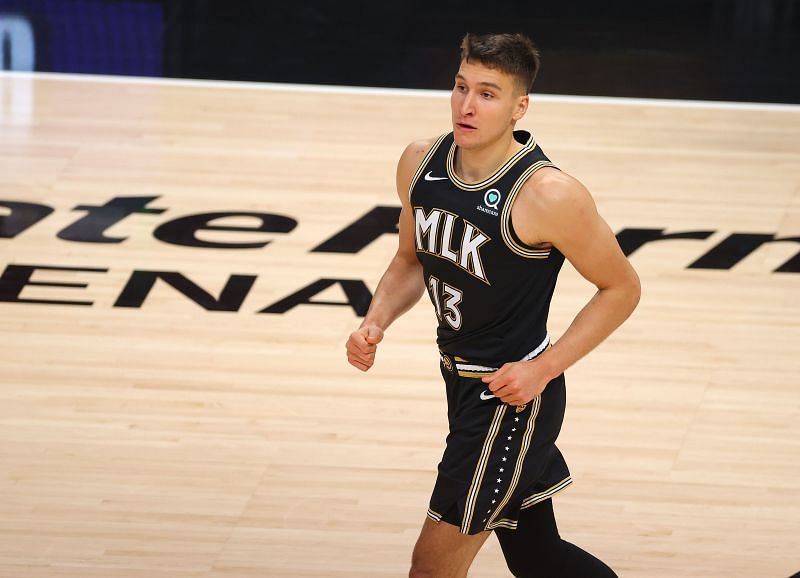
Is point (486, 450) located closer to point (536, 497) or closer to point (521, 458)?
point (521, 458)

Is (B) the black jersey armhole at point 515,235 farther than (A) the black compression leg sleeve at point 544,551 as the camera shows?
No

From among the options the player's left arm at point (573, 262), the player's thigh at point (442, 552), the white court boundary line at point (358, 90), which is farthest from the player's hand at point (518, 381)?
the white court boundary line at point (358, 90)

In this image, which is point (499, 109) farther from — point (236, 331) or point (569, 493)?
point (236, 331)

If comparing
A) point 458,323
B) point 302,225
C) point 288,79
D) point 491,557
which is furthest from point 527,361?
point 288,79

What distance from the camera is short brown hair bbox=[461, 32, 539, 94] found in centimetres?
271

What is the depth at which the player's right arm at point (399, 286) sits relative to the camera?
291 centimetres

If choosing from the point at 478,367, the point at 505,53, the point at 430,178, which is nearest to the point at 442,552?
the point at 478,367

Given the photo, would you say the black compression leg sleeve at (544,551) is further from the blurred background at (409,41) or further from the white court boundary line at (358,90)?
the blurred background at (409,41)

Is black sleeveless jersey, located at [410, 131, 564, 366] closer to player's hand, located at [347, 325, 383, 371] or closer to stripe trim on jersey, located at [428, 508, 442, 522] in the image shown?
player's hand, located at [347, 325, 383, 371]

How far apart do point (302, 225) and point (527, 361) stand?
3.50 meters

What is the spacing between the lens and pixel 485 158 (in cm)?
282

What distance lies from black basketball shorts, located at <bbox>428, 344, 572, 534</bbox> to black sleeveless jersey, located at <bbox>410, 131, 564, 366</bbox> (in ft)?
0.28

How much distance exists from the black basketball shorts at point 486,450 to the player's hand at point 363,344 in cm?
17

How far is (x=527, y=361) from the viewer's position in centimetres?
281
